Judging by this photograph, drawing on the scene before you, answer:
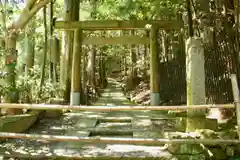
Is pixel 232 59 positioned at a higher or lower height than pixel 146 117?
higher

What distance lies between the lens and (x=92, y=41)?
13.0m

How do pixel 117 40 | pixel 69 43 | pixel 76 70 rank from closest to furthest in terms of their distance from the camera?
1. pixel 76 70
2. pixel 117 40
3. pixel 69 43

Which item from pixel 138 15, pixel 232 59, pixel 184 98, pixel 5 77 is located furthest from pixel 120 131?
pixel 138 15

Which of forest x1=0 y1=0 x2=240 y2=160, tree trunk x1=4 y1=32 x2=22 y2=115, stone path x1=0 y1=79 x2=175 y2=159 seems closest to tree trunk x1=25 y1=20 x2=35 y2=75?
forest x1=0 y1=0 x2=240 y2=160

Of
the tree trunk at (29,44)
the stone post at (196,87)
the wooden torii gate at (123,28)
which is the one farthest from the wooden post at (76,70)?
the stone post at (196,87)

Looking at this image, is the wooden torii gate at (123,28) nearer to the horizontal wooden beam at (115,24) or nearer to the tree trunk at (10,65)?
the horizontal wooden beam at (115,24)

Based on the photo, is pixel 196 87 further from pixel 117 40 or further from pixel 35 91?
pixel 117 40

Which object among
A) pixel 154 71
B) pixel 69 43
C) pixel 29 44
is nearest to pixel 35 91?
pixel 69 43

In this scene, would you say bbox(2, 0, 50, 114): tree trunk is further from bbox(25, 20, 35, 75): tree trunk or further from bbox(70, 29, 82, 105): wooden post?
bbox(25, 20, 35, 75): tree trunk

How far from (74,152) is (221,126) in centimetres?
400

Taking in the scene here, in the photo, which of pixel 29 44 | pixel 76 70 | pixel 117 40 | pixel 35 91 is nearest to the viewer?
pixel 35 91

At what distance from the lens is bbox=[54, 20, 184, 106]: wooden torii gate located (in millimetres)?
12086

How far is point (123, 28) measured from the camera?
12.2 m

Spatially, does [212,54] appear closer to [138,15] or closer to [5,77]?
[5,77]
